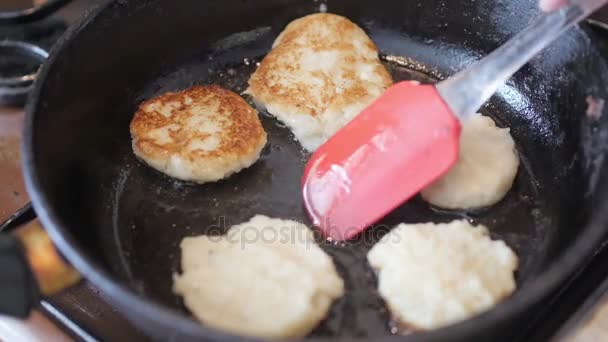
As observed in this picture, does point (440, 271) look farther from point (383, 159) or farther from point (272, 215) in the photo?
point (272, 215)

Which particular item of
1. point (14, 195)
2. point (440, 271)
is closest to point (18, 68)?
point (14, 195)

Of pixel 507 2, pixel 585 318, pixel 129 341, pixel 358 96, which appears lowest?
pixel 129 341

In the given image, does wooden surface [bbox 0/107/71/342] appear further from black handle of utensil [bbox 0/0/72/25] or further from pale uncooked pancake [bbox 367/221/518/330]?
pale uncooked pancake [bbox 367/221/518/330]

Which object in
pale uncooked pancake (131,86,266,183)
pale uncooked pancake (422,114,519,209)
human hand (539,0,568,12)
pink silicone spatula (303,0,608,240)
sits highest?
human hand (539,0,568,12)

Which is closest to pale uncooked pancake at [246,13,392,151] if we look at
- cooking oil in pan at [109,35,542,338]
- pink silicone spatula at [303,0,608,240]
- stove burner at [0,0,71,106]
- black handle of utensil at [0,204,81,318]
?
cooking oil in pan at [109,35,542,338]

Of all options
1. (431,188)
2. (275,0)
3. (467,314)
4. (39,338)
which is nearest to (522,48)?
(431,188)

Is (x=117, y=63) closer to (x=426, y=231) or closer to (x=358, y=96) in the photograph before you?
(x=358, y=96)
